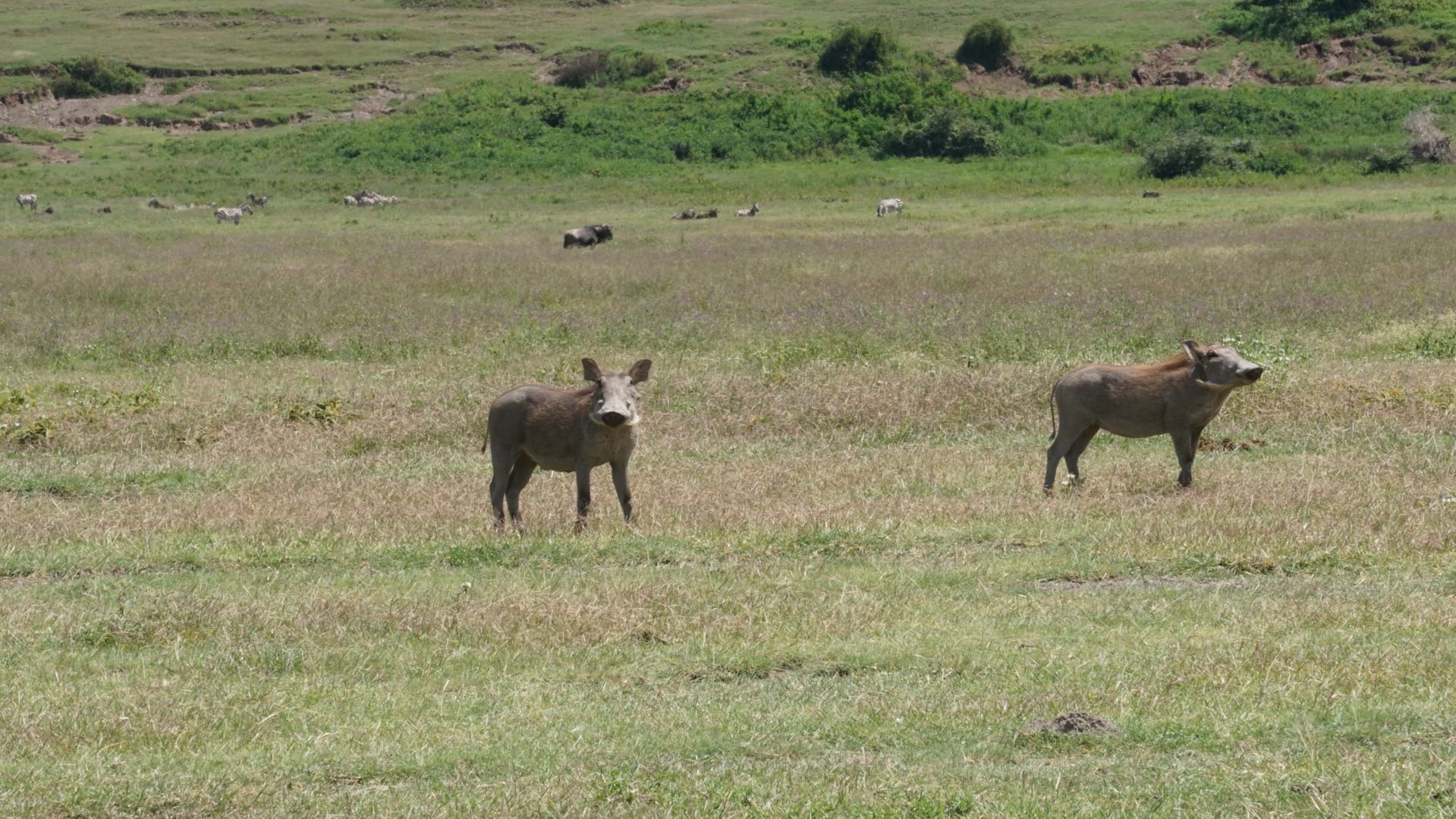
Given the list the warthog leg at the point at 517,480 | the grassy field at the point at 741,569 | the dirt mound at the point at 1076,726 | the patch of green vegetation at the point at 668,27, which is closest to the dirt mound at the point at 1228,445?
the grassy field at the point at 741,569

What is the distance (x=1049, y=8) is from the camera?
297 feet

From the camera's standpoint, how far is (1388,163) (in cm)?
5044

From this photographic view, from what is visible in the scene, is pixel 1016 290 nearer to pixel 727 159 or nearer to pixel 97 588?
pixel 97 588

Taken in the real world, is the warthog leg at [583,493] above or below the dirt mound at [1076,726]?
below

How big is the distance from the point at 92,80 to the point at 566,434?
3178 inches

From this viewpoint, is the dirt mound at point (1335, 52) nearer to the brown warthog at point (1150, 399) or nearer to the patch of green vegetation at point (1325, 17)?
the patch of green vegetation at point (1325, 17)

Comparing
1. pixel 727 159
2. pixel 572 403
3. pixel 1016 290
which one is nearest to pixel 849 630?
pixel 572 403

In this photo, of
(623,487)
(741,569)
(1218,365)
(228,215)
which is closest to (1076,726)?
(741,569)

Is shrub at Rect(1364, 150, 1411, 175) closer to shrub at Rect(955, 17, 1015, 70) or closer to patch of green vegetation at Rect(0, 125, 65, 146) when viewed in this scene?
shrub at Rect(955, 17, 1015, 70)

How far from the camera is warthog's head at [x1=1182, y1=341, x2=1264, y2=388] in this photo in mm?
11414

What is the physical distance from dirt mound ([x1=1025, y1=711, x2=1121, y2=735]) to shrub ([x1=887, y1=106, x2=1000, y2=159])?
5388 cm

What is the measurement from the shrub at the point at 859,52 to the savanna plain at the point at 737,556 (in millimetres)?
50285

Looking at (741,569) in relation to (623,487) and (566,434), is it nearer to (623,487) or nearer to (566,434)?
(623,487)

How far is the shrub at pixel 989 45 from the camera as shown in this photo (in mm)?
76250
